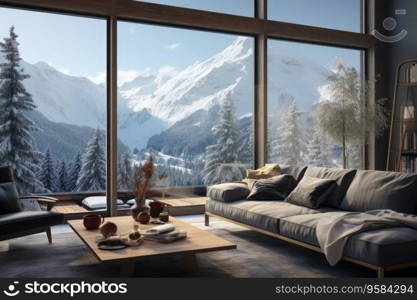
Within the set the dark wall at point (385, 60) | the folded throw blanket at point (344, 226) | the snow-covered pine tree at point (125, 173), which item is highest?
the dark wall at point (385, 60)

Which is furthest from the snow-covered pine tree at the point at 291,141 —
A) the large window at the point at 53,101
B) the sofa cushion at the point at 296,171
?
the large window at the point at 53,101

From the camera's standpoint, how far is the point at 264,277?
3473 millimetres

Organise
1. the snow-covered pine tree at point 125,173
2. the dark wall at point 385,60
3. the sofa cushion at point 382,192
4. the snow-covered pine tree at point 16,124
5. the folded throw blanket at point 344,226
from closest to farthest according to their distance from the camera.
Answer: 1. the folded throw blanket at point 344,226
2. the sofa cushion at point 382,192
3. the snow-covered pine tree at point 16,124
4. the snow-covered pine tree at point 125,173
5. the dark wall at point 385,60

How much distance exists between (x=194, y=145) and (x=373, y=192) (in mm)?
3024

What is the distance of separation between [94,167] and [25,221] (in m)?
1.82

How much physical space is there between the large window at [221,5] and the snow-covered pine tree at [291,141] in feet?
5.26

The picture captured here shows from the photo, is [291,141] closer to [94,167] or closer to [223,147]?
[223,147]

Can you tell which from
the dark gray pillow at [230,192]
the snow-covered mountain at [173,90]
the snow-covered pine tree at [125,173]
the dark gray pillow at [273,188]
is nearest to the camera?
the dark gray pillow at [273,188]

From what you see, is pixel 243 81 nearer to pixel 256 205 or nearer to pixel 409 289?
pixel 256 205

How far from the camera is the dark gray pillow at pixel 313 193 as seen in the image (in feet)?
14.7

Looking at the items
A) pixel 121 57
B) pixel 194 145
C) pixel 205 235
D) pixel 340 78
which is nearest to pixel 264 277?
pixel 205 235

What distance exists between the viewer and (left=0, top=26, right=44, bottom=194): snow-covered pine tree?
542 cm

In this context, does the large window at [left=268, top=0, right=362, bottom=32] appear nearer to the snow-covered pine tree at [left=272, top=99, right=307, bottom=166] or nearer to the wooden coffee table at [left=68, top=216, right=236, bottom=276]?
the snow-covered pine tree at [left=272, top=99, right=307, bottom=166]

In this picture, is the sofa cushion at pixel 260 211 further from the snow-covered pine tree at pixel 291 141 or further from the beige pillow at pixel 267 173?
the snow-covered pine tree at pixel 291 141
